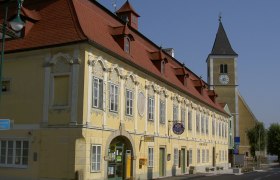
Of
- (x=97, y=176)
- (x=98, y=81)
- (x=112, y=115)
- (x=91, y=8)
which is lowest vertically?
(x=97, y=176)

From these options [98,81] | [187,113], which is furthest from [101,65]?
[187,113]

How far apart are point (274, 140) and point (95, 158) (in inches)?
2970

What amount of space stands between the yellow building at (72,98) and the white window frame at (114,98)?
0.18ft

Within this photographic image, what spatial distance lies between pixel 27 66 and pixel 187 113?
1941 centimetres

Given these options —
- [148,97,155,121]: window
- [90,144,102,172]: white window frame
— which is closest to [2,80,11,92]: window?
[90,144,102,172]: white window frame

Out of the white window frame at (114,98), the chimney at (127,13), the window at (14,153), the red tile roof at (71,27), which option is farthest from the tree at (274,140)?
the window at (14,153)

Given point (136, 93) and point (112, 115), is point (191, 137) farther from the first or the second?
point (112, 115)

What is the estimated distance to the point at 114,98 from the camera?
2366 cm

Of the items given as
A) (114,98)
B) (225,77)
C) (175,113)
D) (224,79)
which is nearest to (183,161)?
(175,113)

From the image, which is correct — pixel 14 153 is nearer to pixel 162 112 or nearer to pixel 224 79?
pixel 162 112

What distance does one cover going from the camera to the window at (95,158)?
21250 millimetres

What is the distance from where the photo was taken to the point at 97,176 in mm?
21578

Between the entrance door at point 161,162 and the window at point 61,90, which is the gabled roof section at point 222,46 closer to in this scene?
the entrance door at point 161,162

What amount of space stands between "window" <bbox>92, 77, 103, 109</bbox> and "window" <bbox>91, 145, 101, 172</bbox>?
2.14 m
